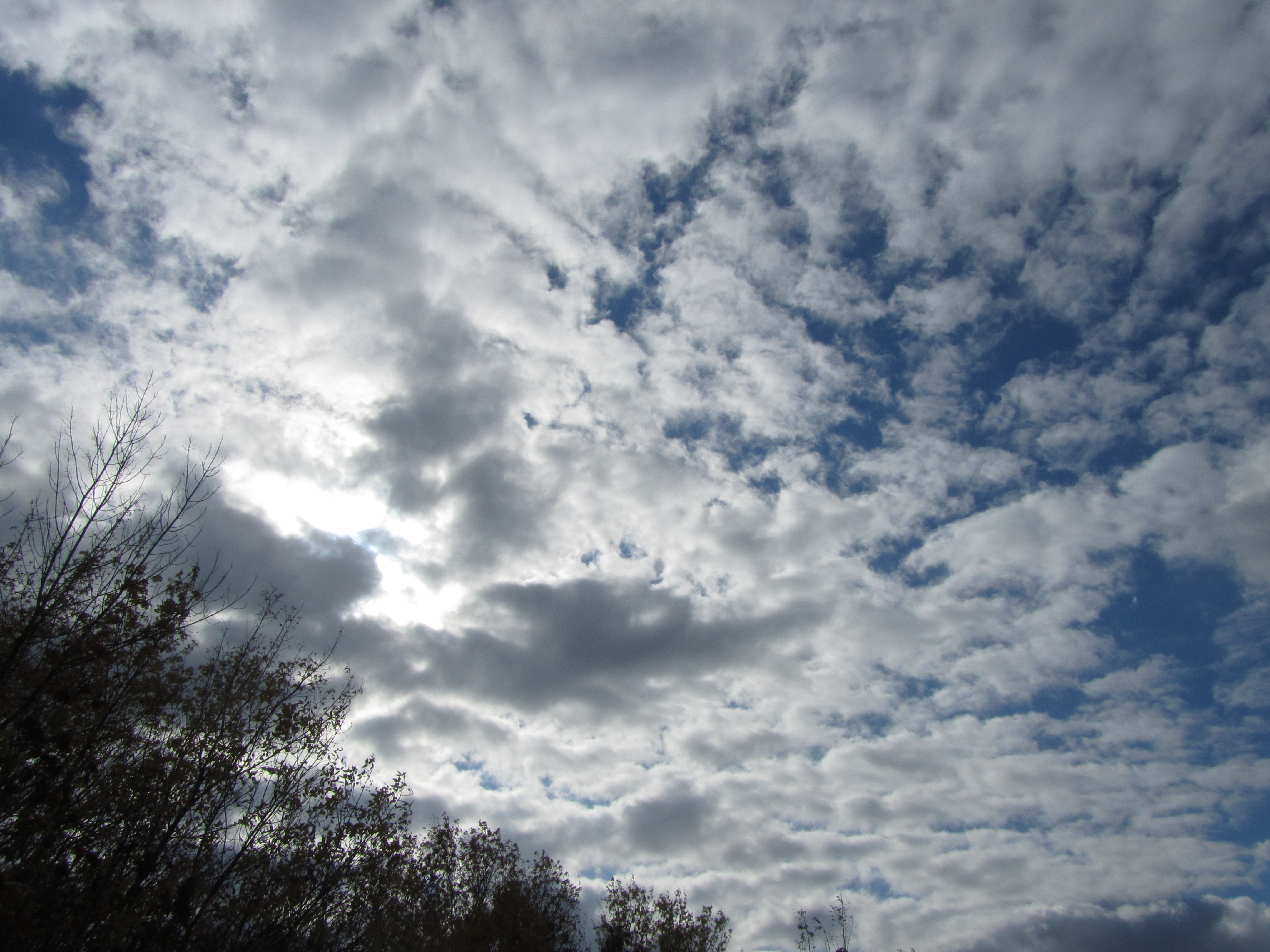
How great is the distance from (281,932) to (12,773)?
8980 millimetres

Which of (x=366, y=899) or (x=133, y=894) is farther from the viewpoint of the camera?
(x=366, y=899)

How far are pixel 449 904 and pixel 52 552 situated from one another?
35076 mm

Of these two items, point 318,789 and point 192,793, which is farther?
point 318,789

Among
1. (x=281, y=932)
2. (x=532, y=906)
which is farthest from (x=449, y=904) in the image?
(x=281, y=932)

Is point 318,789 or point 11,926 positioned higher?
point 318,789

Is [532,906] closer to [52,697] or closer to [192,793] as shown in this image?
[192,793]

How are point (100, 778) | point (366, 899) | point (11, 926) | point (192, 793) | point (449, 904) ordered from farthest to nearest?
1. point (449, 904)
2. point (366, 899)
3. point (192, 793)
4. point (100, 778)
5. point (11, 926)

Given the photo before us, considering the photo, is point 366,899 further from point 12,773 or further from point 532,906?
point 532,906

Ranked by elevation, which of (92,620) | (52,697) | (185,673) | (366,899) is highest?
(185,673)

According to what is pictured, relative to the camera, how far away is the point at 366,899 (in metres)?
20.5

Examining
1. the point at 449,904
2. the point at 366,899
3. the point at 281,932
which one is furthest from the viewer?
the point at 449,904

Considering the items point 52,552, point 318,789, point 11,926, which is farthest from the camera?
point 318,789

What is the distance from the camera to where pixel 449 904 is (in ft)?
121

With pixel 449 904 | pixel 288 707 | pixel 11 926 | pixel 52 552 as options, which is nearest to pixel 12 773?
pixel 11 926
